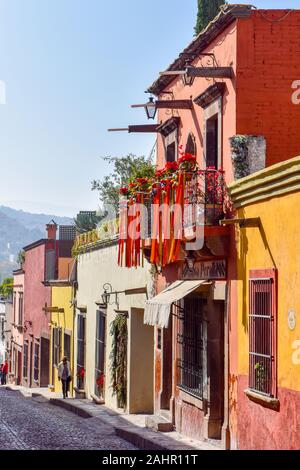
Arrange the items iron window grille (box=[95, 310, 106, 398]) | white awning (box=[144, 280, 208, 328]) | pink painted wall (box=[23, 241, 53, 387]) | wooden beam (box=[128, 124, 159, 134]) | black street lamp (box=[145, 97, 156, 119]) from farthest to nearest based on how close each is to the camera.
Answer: pink painted wall (box=[23, 241, 53, 387])
iron window grille (box=[95, 310, 106, 398])
wooden beam (box=[128, 124, 159, 134])
black street lamp (box=[145, 97, 156, 119])
white awning (box=[144, 280, 208, 328])

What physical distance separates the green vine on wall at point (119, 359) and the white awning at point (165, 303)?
6206 mm

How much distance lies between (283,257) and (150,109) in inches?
321

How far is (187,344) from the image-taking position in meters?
17.2

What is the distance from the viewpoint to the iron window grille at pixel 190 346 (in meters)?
16.3

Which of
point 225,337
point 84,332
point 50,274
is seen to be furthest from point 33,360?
point 225,337

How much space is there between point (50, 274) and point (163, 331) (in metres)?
21.0

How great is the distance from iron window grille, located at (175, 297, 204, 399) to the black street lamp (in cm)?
417

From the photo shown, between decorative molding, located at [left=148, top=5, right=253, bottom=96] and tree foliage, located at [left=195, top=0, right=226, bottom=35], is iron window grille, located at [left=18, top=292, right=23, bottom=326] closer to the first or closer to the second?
tree foliage, located at [left=195, top=0, right=226, bottom=35]

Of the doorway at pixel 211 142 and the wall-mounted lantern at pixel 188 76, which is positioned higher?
the wall-mounted lantern at pixel 188 76

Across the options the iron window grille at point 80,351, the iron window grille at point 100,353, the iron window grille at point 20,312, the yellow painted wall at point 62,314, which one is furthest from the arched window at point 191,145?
the iron window grille at point 20,312

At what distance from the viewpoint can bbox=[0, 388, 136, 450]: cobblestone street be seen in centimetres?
1501

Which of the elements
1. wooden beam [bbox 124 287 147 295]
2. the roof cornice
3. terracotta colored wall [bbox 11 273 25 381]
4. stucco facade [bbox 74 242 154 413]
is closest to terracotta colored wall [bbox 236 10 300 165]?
the roof cornice

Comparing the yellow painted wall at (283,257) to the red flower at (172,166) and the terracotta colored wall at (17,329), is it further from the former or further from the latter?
the terracotta colored wall at (17,329)

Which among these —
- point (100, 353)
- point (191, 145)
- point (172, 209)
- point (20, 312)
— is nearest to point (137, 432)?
point (172, 209)
